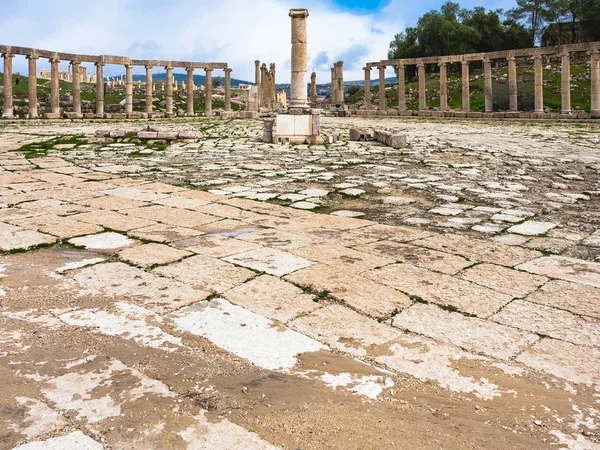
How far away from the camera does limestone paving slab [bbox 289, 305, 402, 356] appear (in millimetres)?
2982

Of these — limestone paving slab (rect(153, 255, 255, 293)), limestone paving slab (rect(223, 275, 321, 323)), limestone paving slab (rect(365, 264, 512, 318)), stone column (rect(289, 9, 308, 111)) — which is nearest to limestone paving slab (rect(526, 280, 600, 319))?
limestone paving slab (rect(365, 264, 512, 318))

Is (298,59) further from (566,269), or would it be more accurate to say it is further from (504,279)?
(504,279)

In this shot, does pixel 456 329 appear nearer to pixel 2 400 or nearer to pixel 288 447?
pixel 288 447

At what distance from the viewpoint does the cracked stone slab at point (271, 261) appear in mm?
4191

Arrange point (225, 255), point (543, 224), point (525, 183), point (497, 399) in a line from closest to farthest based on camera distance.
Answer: point (497, 399) < point (225, 255) < point (543, 224) < point (525, 183)

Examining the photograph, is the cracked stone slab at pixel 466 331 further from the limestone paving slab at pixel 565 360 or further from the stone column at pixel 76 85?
the stone column at pixel 76 85

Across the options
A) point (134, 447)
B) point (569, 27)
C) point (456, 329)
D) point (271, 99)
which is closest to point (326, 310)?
point (456, 329)

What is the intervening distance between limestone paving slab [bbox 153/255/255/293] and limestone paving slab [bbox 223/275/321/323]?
0.12m

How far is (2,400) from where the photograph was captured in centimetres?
232

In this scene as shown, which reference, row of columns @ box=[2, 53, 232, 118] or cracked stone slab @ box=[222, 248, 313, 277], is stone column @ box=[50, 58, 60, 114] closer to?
row of columns @ box=[2, 53, 232, 118]

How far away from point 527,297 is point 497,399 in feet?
4.63

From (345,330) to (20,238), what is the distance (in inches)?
136

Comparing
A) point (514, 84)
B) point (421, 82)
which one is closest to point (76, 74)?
point (421, 82)

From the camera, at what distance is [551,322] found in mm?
3277
